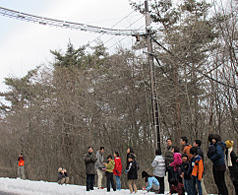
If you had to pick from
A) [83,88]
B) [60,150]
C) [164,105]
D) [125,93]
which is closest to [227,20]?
[164,105]

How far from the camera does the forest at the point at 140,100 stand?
15641 mm

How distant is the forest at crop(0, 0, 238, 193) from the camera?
15.6 metres

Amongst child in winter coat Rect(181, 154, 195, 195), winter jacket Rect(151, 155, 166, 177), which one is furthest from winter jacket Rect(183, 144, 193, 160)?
winter jacket Rect(151, 155, 166, 177)

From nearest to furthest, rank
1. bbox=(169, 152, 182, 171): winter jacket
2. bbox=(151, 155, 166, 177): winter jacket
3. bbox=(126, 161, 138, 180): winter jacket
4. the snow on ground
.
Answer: bbox=(169, 152, 182, 171): winter jacket → bbox=(151, 155, 166, 177): winter jacket → bbox=(126, 161, 138, 180): winter jacket → the snow on ground

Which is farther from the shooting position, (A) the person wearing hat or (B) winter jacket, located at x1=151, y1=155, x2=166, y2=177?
(B) winter jacket, located at x1=151, y1=155, x2=166, y2=177

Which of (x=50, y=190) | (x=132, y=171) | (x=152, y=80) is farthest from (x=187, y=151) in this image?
(x=50, y=190)

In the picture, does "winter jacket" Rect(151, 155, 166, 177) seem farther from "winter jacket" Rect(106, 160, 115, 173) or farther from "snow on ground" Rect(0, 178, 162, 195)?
"winter jacket" Rect(106, 160, 115, 173)

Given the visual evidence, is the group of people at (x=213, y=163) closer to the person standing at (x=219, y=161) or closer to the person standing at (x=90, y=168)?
the person standing at (x=219, y=161)

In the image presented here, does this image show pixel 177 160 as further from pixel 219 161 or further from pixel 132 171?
pixel 132 171

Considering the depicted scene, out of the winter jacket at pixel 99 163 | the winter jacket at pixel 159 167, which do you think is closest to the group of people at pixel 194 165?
the winter jacket at pixel 159 167

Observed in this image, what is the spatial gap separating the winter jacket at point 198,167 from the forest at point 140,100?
13.0 feet

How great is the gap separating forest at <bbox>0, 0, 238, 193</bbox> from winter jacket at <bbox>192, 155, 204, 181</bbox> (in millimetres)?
3957

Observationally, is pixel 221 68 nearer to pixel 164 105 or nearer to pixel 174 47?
pixel 174 47

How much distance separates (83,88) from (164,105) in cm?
858
